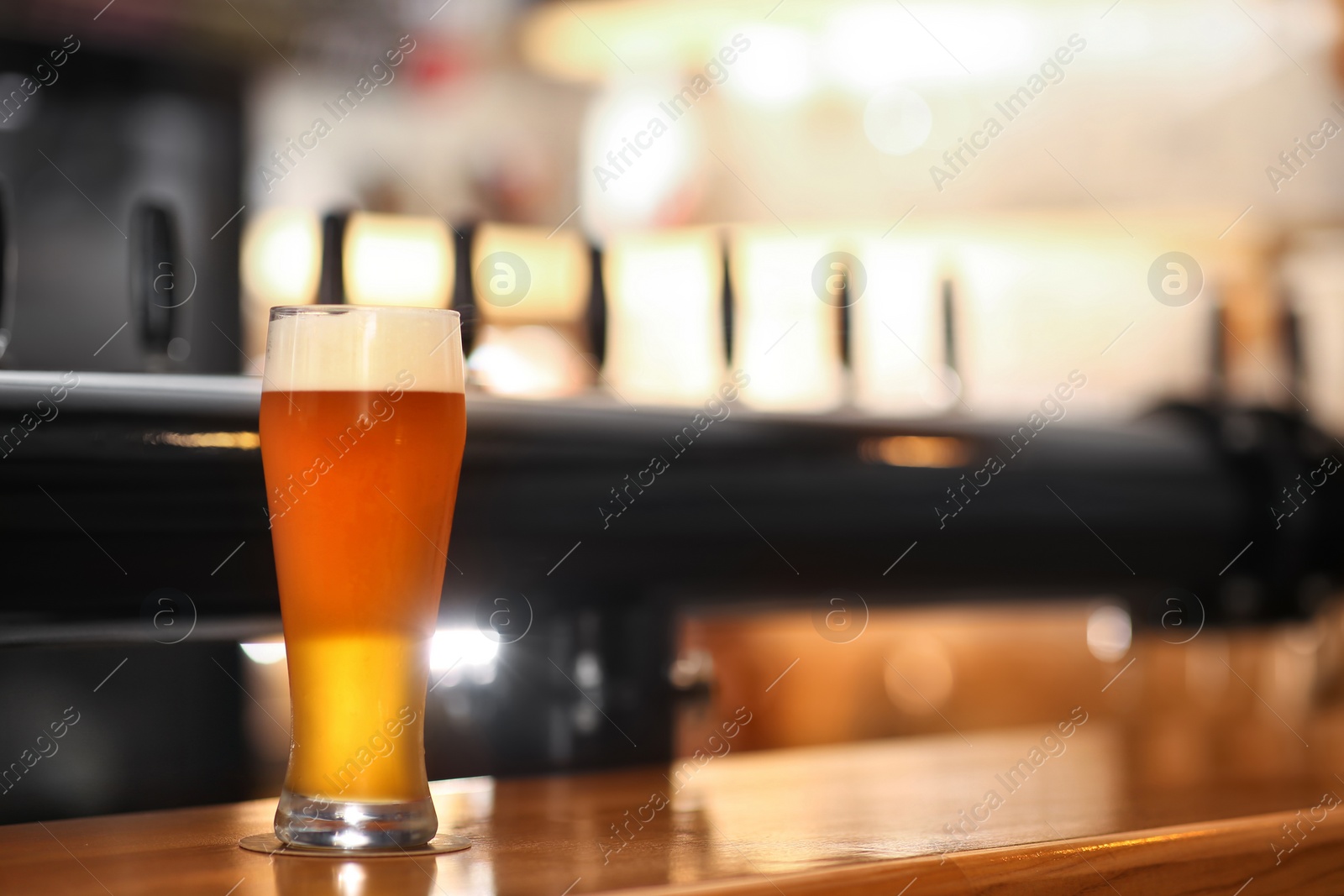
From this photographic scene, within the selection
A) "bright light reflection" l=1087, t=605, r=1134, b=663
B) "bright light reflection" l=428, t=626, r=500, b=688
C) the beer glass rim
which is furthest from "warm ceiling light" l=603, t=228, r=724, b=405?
the beer glass rim

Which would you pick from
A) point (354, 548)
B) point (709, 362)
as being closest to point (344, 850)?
point (354, 548)

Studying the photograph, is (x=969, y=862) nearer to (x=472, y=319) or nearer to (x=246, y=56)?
Answer: (x=472, y=319)

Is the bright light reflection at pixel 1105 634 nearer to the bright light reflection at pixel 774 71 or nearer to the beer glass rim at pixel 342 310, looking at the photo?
the bright light reflection at pixel 774 71

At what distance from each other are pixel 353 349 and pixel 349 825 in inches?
9.2

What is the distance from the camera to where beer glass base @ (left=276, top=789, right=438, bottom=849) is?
0.72m

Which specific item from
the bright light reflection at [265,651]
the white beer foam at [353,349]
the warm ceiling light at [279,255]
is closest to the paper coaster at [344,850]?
the white beer foam at [353,349]

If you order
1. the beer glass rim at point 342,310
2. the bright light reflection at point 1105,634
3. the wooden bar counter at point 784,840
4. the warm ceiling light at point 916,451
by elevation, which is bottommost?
the wooden bar counter at point 784,840

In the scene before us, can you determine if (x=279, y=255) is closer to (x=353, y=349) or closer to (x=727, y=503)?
(x=727, y=503)

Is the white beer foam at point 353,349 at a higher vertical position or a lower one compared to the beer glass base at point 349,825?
higher

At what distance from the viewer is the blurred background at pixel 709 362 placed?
1.00m

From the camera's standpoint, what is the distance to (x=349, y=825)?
0.72 metres

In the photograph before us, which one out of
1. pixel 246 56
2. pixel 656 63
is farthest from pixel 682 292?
pixel 246 56

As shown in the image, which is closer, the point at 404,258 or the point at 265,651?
the point at 265,651

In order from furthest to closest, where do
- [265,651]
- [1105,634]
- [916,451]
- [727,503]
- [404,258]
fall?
[404,258]
[1105,634]
[916,451]
[727,503]
[265,651]
